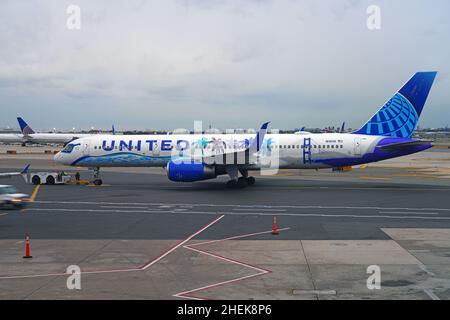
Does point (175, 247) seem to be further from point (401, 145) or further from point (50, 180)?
point (50, 180)

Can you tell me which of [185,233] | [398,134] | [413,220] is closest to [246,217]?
[185,233]

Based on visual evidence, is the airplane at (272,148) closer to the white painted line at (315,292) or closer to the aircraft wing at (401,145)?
the aircraft wing at (401,145)

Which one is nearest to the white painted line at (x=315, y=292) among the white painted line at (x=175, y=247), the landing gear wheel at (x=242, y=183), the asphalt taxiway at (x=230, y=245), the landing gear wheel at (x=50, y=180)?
the asphalt taxiway at (x=230, y=245)

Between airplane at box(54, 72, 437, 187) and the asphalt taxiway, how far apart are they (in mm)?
2773

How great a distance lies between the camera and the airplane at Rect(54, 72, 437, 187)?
34500 mm

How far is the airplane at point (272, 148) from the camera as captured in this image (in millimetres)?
34500

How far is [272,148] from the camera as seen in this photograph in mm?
36812

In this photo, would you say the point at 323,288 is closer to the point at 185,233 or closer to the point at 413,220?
the point at 185,233

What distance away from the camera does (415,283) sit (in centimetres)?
1252

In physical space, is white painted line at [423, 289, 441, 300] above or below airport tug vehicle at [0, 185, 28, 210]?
below

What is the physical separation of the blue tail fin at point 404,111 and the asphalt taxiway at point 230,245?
535 centimetres

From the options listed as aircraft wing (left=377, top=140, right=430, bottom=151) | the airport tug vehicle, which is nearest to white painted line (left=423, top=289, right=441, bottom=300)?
the airport tug vehicle

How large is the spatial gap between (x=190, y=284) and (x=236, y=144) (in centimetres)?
2509

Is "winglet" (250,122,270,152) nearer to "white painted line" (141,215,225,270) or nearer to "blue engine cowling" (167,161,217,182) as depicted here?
"blue engine cowling" (167,161,217,182)
